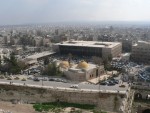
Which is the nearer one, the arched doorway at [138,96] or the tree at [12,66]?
the arched doorway at [138,96]

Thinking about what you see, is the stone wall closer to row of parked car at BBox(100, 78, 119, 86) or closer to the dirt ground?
the dirt ground

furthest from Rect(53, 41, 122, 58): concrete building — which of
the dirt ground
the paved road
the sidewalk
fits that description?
the dirt ground

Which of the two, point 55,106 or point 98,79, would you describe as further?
point 98,79

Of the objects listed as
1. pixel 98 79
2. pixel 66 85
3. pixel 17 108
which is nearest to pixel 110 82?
pixel 98 79

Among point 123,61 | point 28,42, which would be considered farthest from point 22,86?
point 28,42

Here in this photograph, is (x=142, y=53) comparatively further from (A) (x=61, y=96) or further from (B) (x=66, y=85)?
(A) (x=61, y=96)

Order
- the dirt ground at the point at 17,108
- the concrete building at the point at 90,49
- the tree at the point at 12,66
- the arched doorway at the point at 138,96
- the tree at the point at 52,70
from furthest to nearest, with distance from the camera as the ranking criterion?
the concrete building at the point at 90,49
the tree at the point at 12,66
the tree at the point at 52,70
the arched doorway at the point at 138,96
the dirt ground at the point at 17,108

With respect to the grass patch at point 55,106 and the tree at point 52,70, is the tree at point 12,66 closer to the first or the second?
the tree at point 52,70

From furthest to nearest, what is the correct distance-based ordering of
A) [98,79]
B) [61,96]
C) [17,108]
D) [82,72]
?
[98,79]
[82,72]
[61,96]
[17,108]

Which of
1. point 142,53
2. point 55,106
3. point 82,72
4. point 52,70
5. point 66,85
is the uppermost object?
point 82,72

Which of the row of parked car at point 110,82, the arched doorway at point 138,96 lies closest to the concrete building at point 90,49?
the row of parked car at point 110,82

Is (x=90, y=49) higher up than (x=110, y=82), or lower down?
higher up
